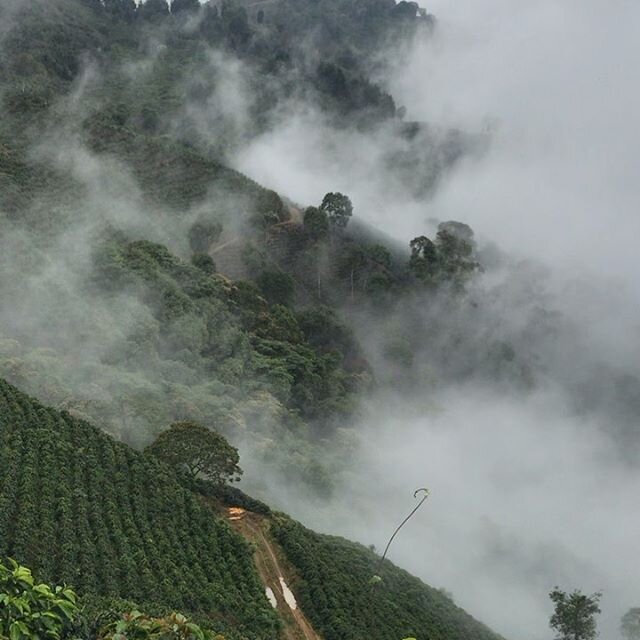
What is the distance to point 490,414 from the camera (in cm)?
7162

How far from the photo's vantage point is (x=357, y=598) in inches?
1062

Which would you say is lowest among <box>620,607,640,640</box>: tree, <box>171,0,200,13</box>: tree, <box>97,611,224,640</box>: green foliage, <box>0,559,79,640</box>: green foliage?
<box>0,559,79,640</box>: green foliage

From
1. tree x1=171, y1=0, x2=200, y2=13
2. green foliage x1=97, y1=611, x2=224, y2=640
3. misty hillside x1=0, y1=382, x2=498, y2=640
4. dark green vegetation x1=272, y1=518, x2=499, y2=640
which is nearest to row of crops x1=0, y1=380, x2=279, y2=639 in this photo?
misty hillside x1=0, y1=382, x2=498, y2=640

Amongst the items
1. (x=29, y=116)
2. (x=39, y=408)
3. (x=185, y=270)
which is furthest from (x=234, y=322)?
(x=29, y=116)

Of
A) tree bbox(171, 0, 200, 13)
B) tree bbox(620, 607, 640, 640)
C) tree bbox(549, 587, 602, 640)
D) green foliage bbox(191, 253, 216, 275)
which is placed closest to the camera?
tree bbox(549, 587, 602, 640)

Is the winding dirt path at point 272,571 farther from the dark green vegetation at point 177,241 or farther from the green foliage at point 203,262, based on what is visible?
the green foliage at point 203,262

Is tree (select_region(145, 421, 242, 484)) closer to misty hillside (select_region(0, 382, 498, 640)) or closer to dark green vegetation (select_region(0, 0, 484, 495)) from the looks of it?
misty hillside (select_region(0, 382, 498, 640))

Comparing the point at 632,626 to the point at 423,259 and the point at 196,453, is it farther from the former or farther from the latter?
the point at 423,259

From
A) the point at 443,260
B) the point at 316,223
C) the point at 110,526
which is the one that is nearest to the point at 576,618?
the point at 110,526

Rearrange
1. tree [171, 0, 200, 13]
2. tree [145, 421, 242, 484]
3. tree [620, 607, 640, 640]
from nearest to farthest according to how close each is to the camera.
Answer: tree [145, 421, 242, 484], tree [620, 607, 640, 640], tree [171, 0, 200, 13]

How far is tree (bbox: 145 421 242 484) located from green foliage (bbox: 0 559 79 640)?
20.1 metres

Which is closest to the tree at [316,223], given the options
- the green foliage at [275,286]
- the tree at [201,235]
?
the green foliage at [275,286]

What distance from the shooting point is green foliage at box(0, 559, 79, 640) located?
9.65 m

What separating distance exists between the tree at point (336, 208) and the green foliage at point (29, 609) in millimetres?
67573
